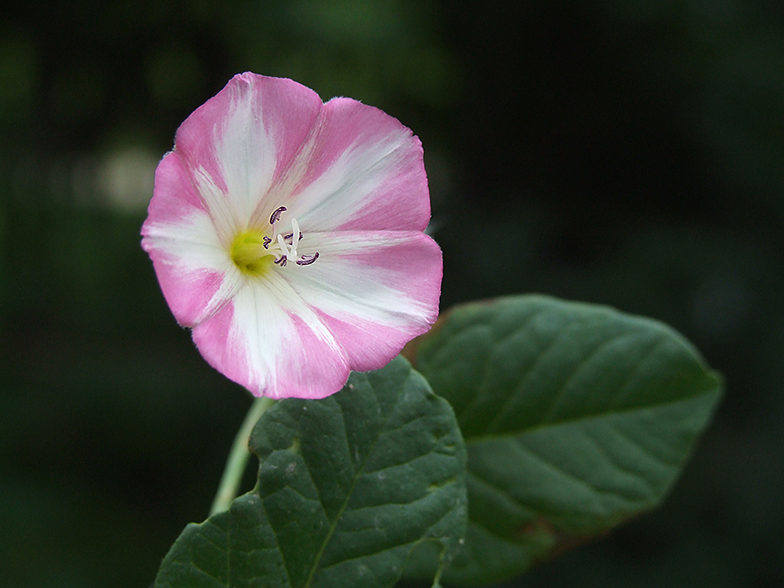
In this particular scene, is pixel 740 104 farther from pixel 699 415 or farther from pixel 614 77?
pixel 699 415

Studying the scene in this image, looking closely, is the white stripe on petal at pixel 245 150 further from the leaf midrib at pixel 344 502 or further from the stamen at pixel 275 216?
the leaf midrib at pixel 344 502

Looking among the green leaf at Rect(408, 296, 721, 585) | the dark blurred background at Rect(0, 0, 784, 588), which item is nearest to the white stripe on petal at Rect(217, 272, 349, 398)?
the green leaf at Rect(408, 296, 721, 585)

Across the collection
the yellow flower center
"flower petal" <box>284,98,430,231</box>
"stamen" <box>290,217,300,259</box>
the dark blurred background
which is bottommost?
the dark blurred background

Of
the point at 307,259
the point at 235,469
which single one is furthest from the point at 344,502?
the point at 307,259

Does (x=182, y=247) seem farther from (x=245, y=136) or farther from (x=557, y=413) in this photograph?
(x=557, y=413)

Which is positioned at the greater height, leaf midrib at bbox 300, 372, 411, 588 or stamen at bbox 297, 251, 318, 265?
stamen at bbox 297, 251, 318, 265

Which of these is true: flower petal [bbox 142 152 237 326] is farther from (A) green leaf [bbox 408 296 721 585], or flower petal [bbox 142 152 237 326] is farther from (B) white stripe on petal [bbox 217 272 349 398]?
(A) green leaf [bbox 408 296 721 585]
